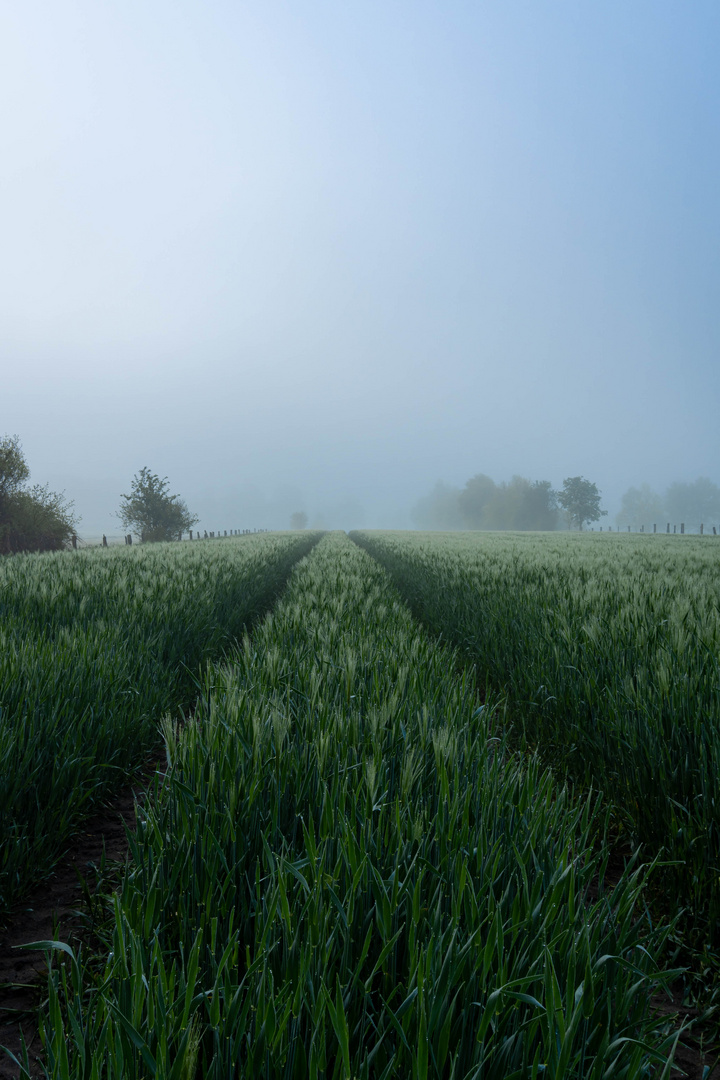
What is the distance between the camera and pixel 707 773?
7.54ft

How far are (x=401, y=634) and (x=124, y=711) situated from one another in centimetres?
197

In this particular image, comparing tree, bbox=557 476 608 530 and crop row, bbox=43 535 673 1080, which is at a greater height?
tree, bbox=557 476 608 530

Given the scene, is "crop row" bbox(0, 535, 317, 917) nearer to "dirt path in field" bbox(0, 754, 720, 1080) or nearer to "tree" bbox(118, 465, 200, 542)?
"dirt path in field" bbox(0, 754, 720, 1080)

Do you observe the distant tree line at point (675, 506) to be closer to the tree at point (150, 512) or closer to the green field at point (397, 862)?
the tree at point (150, 512)

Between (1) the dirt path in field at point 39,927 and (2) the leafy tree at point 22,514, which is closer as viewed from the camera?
(1) the dirt path in field at point 39,927

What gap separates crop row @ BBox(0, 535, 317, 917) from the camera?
8.25 ft

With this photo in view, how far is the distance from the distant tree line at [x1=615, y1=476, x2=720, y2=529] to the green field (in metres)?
155

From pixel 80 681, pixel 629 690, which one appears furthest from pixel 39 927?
pixel 629 690

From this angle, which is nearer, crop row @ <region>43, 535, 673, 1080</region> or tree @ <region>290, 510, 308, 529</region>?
crop row @ <region>43, 535, 673, 1080</region>

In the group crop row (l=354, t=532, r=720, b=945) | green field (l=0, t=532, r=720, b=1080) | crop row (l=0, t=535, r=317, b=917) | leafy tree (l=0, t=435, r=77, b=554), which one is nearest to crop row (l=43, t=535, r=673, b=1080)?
green field (l=0, t=532, r=720, b=1080)

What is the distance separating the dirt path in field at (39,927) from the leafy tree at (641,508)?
15719 cm

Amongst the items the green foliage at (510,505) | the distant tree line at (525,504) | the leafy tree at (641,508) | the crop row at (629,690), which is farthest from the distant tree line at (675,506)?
the crop row at (629,690)

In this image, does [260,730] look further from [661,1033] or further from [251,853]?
[661,1033]

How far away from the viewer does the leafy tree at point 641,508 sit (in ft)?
470
